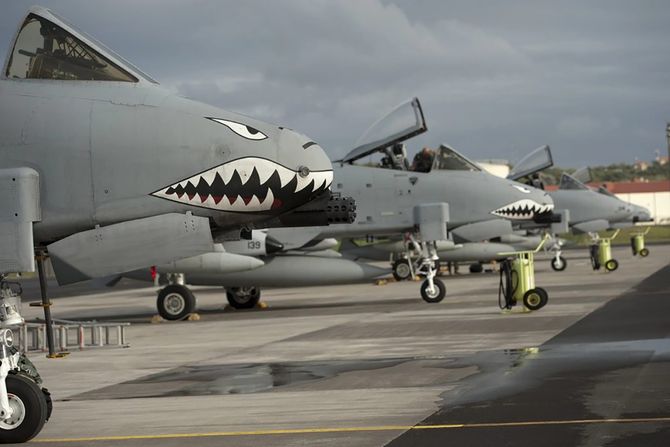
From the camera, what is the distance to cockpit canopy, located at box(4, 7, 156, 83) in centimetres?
869

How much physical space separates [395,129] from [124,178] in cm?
1724

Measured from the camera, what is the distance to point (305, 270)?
79.2 ft

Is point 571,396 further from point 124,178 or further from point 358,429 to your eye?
point 124,178

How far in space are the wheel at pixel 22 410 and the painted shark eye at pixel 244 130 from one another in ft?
7.80

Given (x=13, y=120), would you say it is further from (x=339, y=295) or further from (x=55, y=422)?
(x=339, y=295)

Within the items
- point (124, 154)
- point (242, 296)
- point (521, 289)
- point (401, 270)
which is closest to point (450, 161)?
point (242, 296)

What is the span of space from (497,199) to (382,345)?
12315mm

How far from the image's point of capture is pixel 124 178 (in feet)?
27.7

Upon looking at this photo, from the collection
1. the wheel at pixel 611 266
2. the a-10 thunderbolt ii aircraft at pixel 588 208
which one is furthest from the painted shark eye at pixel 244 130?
the a-10 thunderbolt ii aircraft at pixel 588 208

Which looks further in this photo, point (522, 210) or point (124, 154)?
point (522, 210)

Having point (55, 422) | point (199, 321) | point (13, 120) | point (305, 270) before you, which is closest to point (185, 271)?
point (199, 321)

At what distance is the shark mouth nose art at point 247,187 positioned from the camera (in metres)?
8.33

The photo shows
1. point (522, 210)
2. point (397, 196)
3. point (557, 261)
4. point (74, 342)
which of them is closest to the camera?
point (74, 342)

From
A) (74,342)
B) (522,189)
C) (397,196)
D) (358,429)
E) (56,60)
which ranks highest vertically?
(56,60)
